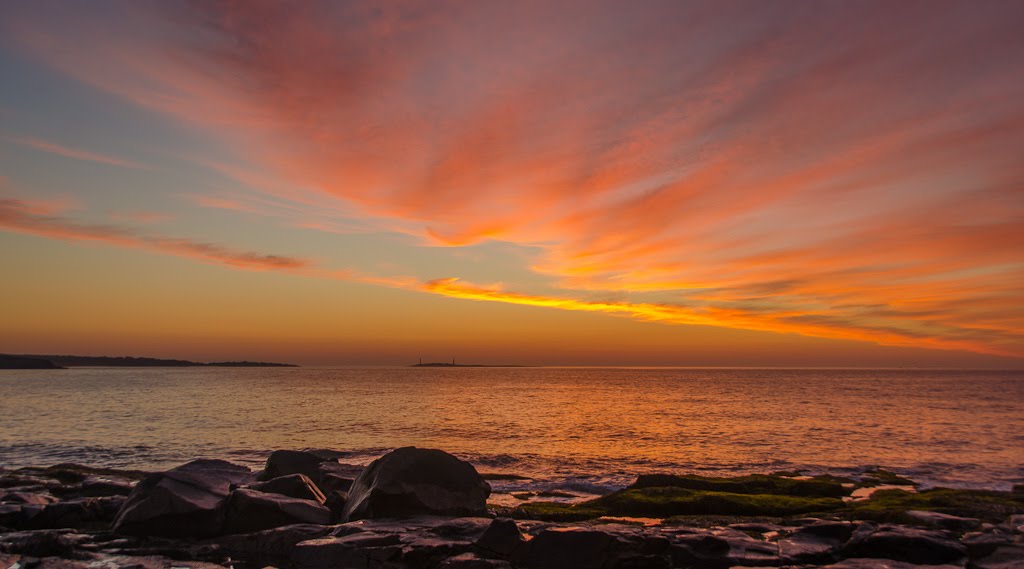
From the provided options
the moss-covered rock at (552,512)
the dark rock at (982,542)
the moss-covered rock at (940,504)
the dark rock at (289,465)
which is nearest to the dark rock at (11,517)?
the dark rock at (289,465)

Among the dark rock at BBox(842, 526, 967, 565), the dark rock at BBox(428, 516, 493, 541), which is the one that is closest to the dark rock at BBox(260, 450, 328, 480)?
the dark rock at BBox(428, 516, 493, 541)

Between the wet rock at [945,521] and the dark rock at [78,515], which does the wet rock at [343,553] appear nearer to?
the dark rock at [78,515]

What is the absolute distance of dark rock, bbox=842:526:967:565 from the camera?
1636cm

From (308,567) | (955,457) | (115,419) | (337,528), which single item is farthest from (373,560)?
(115,419)

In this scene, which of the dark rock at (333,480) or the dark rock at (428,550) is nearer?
the dark rock at (428,550)

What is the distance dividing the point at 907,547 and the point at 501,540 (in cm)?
1067

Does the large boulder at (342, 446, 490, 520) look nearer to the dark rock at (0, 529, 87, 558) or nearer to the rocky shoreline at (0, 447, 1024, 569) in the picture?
the rocky shoreline at (0, 447, 1024, 569)

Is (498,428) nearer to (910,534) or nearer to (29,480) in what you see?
(29,480)

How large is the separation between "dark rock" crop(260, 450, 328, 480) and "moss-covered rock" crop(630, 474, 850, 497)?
14.5 metres

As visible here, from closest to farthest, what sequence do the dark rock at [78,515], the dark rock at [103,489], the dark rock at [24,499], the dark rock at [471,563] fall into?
the dark rock at [471,563] < the dark rock at [78,515] < the dark rock at [24,499] < the dark rock at [103,489]

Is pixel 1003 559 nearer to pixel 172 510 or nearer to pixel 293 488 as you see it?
pixel 293 488

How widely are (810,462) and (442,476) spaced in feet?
95.3

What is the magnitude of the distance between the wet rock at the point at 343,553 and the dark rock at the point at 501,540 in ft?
7.18

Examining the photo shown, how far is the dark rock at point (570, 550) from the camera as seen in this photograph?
15.6 metres
